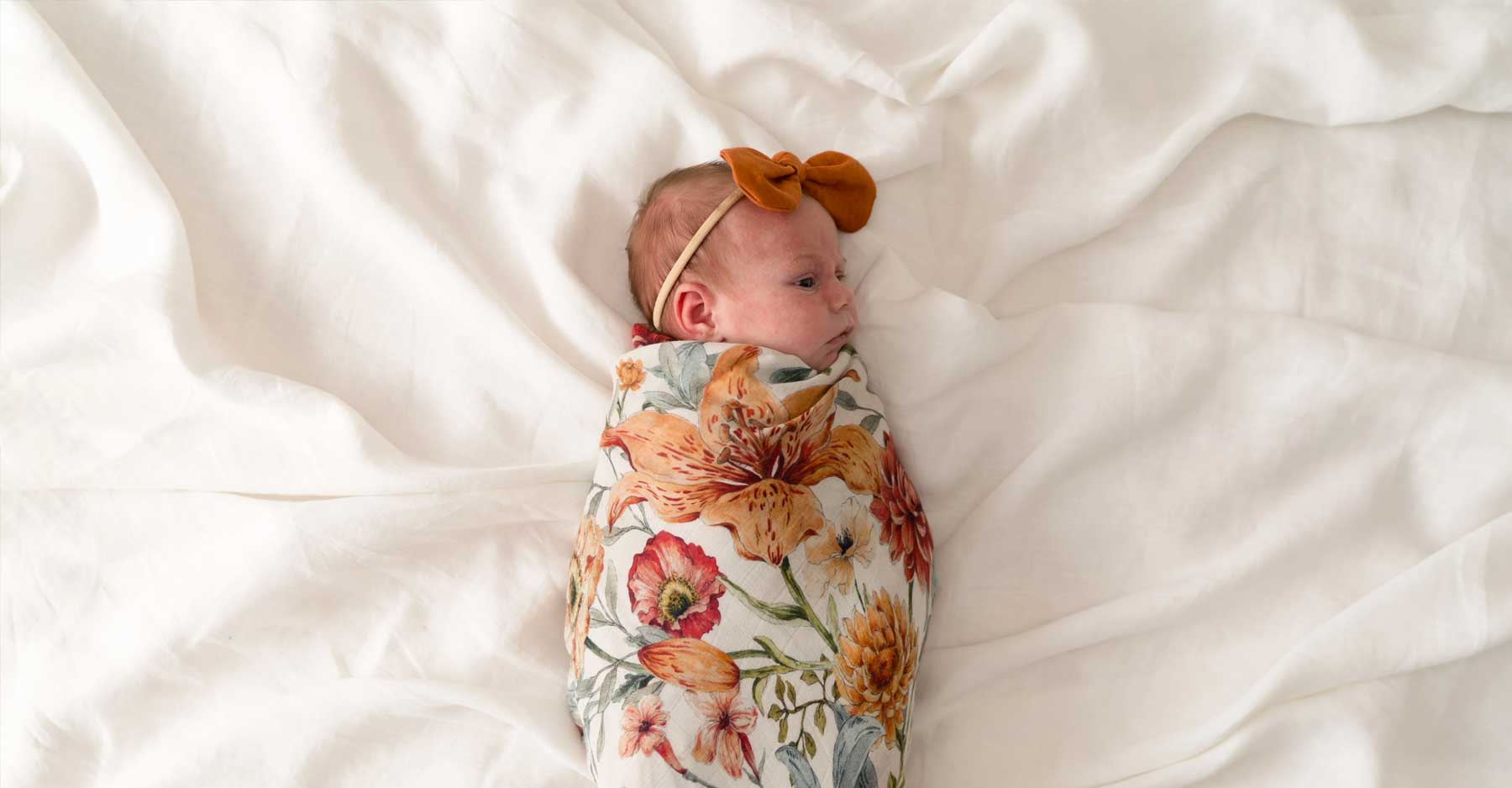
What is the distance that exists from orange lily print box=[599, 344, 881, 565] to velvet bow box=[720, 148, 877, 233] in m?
0.19

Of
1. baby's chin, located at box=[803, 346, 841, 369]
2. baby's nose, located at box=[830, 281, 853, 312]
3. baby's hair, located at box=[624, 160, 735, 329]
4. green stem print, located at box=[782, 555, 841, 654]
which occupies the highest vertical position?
baby's hair, located at box=[624, 160, 735, 329]

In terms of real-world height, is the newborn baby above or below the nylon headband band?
below

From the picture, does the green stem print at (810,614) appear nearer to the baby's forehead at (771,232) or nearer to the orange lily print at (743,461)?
the orange lily print at (743,461)

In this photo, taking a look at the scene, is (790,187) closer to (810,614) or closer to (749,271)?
(749,271)

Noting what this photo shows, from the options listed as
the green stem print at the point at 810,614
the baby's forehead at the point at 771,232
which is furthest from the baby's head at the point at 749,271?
the green stem print at the point at 810,614

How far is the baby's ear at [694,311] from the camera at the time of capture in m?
1.35

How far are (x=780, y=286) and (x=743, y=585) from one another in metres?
0.36

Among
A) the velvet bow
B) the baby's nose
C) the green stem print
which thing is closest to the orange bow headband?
the velvet bow

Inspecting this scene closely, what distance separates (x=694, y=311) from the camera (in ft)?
4.50

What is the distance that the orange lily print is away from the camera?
49.0 inches

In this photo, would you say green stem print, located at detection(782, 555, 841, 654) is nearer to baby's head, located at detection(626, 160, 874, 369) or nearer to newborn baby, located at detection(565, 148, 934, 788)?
newborn baby, located at detection(565, 148, 934, 788)

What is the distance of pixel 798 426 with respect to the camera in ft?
4.23

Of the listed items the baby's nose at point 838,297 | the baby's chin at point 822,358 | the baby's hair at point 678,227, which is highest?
the baby's hair at point 678,227

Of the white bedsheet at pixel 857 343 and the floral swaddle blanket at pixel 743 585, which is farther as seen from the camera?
the white bedsheet at pixel 857 343
